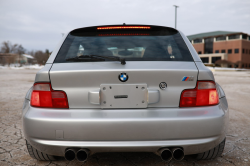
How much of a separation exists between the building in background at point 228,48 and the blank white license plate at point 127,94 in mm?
58545

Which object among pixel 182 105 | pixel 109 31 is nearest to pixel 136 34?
pixel 109 31

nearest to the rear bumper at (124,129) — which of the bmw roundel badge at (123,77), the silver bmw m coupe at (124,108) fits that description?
the silver bmw m coupe at (124,108)

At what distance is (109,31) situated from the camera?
2410 millimetres

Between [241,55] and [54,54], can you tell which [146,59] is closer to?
[54,54]

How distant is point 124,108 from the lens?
1.88 m

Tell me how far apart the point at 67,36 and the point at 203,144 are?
1848 millimetres

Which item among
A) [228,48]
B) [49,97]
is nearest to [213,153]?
[49,97]

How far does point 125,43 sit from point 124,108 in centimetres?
83

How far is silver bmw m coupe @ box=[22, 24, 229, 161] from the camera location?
70.9 inches

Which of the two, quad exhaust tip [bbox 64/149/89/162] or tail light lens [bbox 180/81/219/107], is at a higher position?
tail light lens [bbox 180/81/219/107]

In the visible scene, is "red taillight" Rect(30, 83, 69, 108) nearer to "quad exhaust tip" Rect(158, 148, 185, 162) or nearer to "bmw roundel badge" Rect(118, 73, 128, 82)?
"bmw roundel badge" Rect(118, 73, 128, 82)

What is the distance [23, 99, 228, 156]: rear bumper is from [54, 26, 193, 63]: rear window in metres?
0.64

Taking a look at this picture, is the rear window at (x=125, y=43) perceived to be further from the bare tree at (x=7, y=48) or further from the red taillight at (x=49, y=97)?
the bare tree at (x=7, y=48)

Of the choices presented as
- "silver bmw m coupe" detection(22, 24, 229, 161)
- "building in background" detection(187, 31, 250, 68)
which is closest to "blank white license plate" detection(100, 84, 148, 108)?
"silver bmw m coupe" detection(22, 24, 229, 161)
